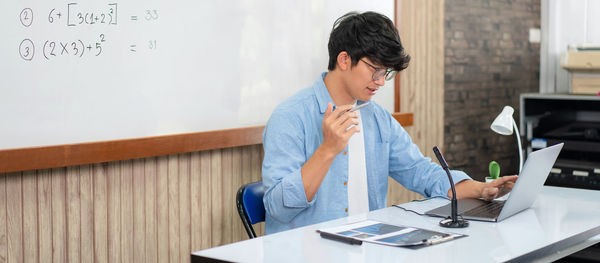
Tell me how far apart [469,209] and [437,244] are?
0.48 meters

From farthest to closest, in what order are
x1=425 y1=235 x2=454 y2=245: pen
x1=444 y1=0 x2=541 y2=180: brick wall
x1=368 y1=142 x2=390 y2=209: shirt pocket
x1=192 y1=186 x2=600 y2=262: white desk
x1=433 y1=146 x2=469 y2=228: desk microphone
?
x1=444 y1=0 x2=541 y2=180: brick wall, x1=368 y1=142 x2=390 y2=209: shirt pocket, x1=433 y1=146 x2=469 y2=228: desk microphone, x1=425 y1=235 x2=454 y2=245: pen, x1=192 y1=186 x2=600 y2=262: white desk

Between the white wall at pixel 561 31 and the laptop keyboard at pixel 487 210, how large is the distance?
2302 mm

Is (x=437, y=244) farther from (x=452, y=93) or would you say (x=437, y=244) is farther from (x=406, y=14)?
(x=452, y=93)

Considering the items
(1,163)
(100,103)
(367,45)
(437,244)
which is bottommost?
(437,244)

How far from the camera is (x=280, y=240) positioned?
1.77 m

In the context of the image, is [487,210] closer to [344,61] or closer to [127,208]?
[344,61]

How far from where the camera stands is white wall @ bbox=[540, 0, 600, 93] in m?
4.16

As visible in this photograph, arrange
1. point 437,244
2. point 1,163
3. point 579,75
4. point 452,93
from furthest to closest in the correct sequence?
point 452,93, point 579,75, point 1,163, point 437,244

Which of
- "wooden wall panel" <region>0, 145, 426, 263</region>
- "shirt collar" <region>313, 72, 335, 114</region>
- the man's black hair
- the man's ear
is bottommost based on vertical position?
"wooden wall panel" <region>0, 145, 426, 263</region>

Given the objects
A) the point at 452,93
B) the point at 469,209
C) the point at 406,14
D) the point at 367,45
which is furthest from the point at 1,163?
the point at 452,93

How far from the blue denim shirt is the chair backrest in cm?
6

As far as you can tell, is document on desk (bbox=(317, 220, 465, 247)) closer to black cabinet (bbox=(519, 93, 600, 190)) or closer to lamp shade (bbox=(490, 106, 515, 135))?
lamp shade (bbox=(490, 106, 515, 135))

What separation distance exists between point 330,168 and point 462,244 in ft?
2.36

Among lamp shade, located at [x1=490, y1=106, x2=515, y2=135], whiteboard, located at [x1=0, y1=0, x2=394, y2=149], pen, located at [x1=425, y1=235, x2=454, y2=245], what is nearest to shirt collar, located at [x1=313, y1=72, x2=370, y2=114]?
whiteboard, located at [x1=0, y1=0, x2=394, y2=149]
